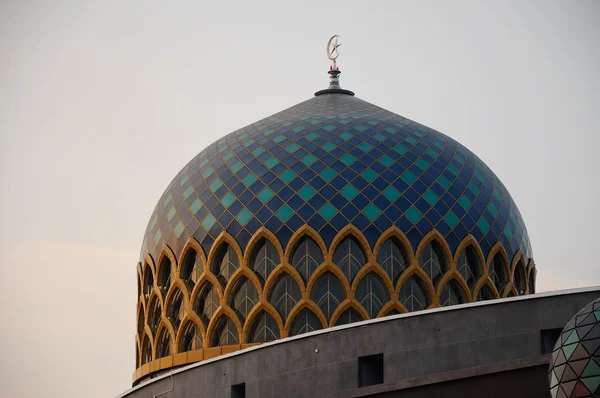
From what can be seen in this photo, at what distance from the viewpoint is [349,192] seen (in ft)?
116

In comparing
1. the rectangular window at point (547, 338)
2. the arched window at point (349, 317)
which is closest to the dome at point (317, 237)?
the arched window at point (349, 317)

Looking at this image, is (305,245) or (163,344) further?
(163,344)

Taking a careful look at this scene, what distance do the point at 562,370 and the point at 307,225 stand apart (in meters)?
13.2

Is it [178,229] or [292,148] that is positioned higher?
[292,148]

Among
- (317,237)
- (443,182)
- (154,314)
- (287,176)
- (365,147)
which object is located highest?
(365,147)

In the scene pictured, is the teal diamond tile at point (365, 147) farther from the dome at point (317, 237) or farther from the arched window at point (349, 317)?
the arched window at point (349, 317)

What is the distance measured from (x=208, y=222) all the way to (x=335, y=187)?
107 inches

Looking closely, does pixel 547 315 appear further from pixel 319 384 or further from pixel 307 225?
pixel 307 225

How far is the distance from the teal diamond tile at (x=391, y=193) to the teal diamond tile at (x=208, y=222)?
11.6 feet

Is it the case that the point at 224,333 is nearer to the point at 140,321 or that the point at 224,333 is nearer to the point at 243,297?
the point at 243,297

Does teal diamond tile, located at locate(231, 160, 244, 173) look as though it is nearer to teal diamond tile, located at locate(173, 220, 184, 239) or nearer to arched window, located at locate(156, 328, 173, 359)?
teal diamond tile, located at locate(173, 220, 184, 239)

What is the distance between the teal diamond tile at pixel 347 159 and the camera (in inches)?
1417

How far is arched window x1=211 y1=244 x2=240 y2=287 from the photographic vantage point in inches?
1379

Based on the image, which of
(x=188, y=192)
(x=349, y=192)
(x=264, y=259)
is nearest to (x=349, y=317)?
(x=264, y=259)
